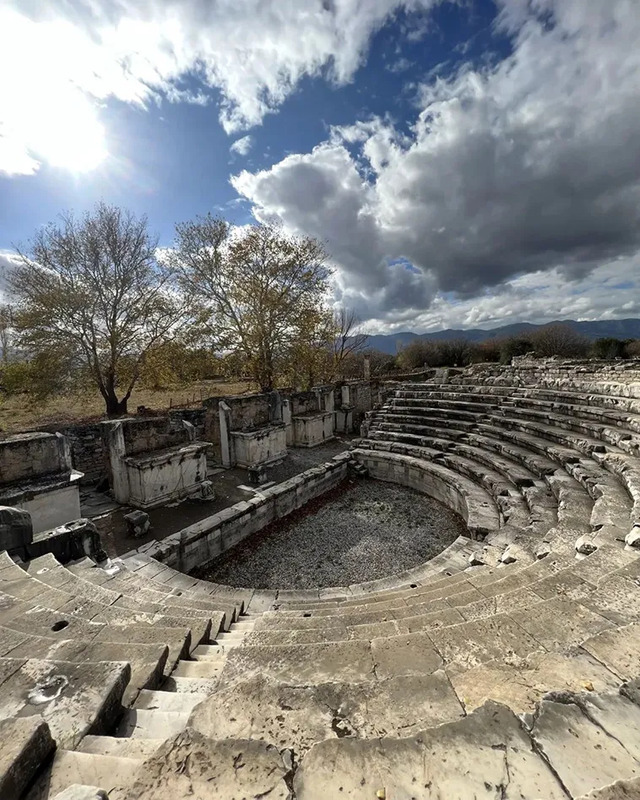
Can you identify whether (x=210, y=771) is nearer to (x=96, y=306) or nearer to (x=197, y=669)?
(x=197, y=669)

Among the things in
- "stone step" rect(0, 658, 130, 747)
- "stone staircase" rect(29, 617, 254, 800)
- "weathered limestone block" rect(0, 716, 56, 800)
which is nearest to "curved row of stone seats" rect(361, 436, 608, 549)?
"stone staircase" rect(29, 617, 254, 800)

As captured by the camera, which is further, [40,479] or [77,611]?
[40,479]

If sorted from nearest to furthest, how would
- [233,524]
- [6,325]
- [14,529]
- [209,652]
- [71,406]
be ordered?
1. [209,652]
2. [14,529]
3. [233,524]
4. [6,325]
5. [71,406]

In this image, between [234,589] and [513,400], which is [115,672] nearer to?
[234,589]

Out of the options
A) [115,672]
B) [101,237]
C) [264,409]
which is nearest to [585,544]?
[115,672]

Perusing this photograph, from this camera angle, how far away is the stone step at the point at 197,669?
7.98 ft

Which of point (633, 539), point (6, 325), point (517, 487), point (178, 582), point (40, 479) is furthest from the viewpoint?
point (6, 325)

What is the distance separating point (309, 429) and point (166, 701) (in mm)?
11043

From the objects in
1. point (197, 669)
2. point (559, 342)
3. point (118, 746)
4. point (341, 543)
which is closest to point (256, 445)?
point (341, 543)

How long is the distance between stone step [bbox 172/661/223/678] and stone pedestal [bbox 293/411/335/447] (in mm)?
10438

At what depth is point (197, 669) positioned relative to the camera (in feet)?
8.27

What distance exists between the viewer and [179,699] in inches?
82.8

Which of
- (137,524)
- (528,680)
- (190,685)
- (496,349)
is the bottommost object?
(137,524)

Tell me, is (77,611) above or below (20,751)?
below
